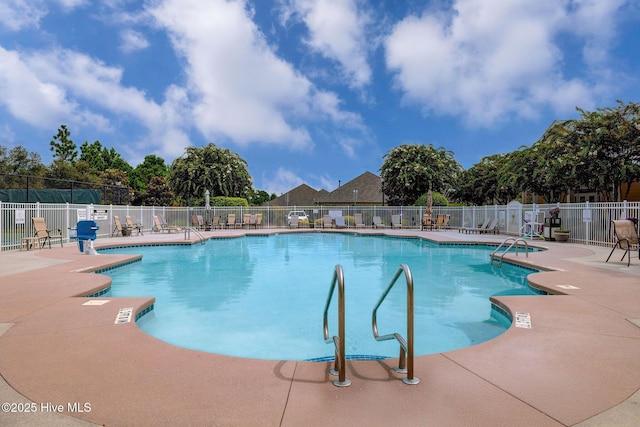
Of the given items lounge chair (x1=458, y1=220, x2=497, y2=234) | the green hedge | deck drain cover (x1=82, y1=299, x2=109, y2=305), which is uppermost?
the green hedge

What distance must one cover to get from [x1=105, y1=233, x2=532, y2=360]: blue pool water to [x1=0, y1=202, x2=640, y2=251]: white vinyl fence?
10.1ft

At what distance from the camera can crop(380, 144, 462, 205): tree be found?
33.1 metres

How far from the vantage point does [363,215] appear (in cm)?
2747

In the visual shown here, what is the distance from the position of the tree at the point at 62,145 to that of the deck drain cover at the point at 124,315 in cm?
5210

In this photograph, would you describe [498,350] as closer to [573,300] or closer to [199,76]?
[573,300]

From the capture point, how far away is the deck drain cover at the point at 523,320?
417 centimetres

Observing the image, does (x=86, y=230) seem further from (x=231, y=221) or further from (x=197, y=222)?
(x=231, y=221)

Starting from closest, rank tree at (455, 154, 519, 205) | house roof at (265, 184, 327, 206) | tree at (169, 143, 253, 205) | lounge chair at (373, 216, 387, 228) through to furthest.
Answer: lounge chair at (373, 216, 387, 228), tree at (455, 154, 519, 205), tree at (169, 143, 253, 205), house roof at (265, 184, 327, 206)

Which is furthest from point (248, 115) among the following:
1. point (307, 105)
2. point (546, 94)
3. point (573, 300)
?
point (573, 300)

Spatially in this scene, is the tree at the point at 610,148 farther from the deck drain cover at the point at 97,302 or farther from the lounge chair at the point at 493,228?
the deck drain cover at the point at 97,302

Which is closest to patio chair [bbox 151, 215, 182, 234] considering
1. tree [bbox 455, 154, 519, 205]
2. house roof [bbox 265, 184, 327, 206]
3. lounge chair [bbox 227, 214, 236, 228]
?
lounge chair [bbox 227, 214, 236, 228]

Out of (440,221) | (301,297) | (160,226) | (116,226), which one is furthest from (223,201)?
(301,297)

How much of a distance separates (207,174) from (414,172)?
1840cm

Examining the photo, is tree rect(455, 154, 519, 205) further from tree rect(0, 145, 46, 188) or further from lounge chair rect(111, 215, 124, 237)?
tree rect(0, 145, 46, 188)
